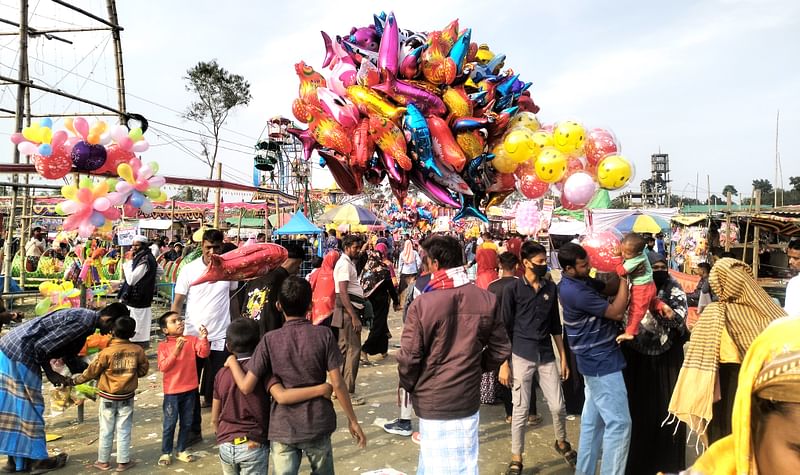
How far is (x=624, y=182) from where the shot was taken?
3955 mm

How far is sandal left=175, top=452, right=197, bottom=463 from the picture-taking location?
394 centimetres

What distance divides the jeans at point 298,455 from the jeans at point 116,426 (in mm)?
1812

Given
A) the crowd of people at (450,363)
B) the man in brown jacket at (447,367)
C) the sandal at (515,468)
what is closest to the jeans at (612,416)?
the crowd of people at (450,363)

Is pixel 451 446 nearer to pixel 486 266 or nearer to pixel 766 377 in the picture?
pixel 766 377

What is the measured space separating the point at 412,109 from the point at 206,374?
3168mm

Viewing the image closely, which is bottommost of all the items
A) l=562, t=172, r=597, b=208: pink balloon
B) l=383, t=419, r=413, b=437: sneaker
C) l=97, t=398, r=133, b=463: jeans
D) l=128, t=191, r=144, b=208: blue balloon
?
l=383, t=419, r=413, b=437: sneaker

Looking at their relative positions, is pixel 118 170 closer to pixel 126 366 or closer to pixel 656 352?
pixel 126 366

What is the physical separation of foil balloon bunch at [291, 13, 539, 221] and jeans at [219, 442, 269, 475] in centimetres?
228

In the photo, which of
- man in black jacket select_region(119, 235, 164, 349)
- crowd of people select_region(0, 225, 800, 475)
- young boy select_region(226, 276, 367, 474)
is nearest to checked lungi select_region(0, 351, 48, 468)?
crowd of people select_region(0, 225, 800, 475)

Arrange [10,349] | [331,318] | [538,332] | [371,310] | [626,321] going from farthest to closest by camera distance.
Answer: [371,310], [331,318], [538,332], [10,349], [626,321]

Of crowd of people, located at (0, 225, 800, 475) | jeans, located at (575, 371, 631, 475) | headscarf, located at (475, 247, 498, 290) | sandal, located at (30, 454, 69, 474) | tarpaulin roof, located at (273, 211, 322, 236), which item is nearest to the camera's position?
crowd of people, located at (0, 225, 800, 475)

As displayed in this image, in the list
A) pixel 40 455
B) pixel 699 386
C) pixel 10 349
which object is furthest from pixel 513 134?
pixel 40 455

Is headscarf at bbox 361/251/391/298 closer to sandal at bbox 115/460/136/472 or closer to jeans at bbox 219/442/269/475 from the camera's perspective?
sandal at bbox 115/460/136/472

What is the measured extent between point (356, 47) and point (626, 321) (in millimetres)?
2915
